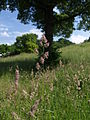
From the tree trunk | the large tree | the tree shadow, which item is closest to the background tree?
the large tree

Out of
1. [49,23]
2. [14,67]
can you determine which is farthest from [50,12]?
[14,67]

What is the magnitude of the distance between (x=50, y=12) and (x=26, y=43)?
41.1 m

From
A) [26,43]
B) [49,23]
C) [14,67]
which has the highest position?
[26,43]

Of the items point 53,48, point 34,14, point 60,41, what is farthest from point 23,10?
point 60,41

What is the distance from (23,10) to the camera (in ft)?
70.5

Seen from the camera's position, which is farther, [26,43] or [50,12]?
[26,43]

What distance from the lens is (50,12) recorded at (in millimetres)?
20188

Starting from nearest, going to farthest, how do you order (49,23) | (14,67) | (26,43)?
(14,67)
(49,23)
(26,43)

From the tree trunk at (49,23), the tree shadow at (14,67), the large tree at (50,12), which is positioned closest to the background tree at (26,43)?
the large tree at (50,12)

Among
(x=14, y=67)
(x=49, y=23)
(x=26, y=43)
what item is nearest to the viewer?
(x=14, y=67)

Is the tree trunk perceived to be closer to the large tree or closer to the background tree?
the large tree

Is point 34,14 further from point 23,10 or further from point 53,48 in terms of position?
point 53,48

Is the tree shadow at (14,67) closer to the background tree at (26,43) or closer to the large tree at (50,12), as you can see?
the large tree at (50,12)

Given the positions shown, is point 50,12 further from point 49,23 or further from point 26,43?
point 26,43
